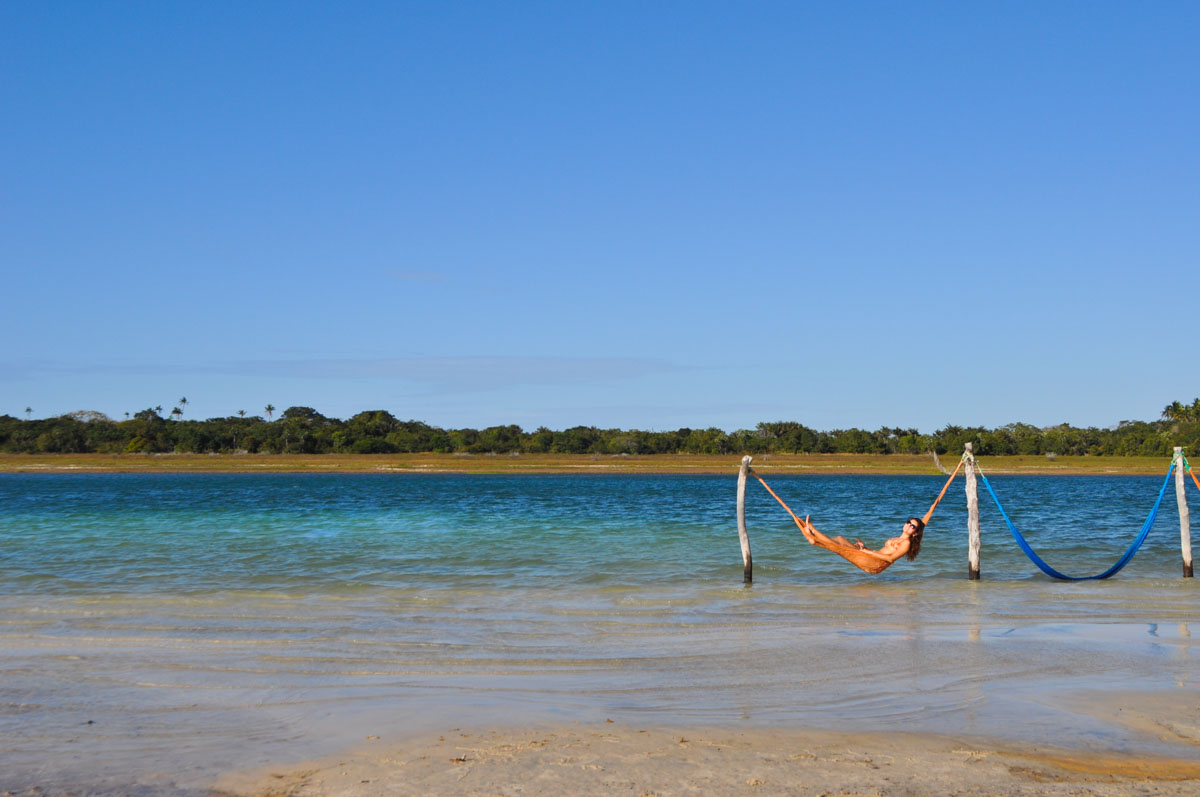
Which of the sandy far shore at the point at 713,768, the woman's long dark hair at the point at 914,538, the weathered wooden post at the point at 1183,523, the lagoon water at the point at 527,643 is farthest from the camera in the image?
the weathered wooden post at the point at 1183,523

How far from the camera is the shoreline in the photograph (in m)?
85.9

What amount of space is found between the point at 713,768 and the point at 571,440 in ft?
347

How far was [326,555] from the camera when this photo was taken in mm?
20172

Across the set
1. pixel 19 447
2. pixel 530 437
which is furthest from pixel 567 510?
pixel 19 447

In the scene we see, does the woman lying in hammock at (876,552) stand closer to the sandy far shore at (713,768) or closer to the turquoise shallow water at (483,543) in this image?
the turquoise shallow water at (483,543)

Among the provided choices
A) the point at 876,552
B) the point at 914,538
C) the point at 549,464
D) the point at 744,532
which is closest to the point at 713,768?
the point at 876,552

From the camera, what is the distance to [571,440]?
366 ft

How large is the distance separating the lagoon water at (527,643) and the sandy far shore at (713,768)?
1.37ft

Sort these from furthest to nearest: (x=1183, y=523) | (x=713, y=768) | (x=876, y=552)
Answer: (x=1183, y=523), (x=876, y=552), (x=713, y=768)

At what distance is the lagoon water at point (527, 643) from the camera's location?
711 centimetres

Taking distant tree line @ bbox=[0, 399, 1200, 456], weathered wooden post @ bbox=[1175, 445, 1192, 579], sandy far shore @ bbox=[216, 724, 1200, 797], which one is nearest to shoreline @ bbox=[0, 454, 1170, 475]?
distant tree line @ bbox=[0, 399, 1200, 456]

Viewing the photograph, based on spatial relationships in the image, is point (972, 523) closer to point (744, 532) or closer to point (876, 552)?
point (876, 552)

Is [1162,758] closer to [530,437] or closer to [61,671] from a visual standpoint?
[61,671]

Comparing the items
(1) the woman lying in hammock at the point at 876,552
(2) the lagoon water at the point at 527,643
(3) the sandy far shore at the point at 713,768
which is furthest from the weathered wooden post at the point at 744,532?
(3) the sandy far shore at the point at 713,768
